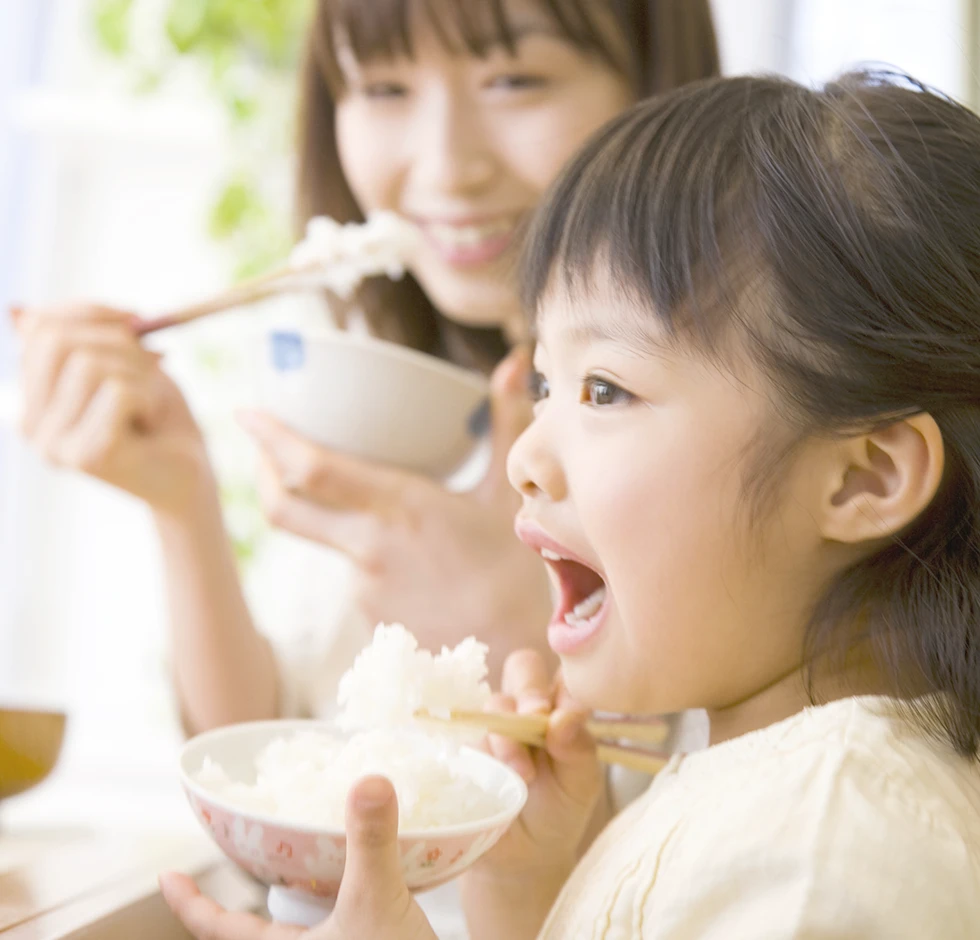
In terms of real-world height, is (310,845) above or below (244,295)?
below

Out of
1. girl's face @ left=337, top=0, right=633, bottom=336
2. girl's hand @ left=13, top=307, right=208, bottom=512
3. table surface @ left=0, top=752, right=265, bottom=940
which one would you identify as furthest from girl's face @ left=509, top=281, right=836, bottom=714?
girl's hand @ left=13, top=307, right=208, bottom=512

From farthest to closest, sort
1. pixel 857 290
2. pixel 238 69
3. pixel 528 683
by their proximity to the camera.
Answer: pixel 238 69, pixel 528 683, pixel 857 290

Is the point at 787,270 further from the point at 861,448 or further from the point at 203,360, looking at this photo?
the point at 203,360

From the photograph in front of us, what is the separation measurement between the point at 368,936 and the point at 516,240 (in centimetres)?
66

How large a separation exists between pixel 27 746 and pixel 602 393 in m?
0.61

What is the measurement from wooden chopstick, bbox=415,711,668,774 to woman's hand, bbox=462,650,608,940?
0.01 m

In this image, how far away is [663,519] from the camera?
27.3 inches

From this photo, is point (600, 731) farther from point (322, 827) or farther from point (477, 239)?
point (477, 239)

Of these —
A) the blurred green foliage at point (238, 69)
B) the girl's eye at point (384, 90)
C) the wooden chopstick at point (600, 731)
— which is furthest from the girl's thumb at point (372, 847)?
the blurred green foliage at point (238, 69)

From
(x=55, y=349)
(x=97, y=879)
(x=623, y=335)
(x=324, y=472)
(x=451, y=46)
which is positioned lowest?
(x=97, y=879)

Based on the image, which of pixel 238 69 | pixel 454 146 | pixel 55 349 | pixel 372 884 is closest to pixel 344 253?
pixel 454 146

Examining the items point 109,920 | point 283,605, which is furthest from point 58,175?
point 109,920

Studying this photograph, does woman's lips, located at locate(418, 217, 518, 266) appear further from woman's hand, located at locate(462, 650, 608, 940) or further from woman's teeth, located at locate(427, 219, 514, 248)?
woman's hand, located at locate(462, 650, 608, 940)

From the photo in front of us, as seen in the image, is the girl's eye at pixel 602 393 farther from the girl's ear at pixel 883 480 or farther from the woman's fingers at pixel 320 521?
the woman's fingers at pixel 320 521
